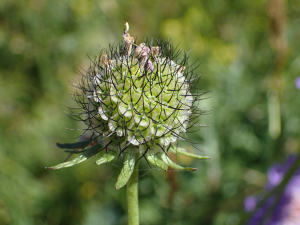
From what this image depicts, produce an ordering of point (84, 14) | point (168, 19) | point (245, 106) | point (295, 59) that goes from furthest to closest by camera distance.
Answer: point (168, 19)
point (84, 14)
point (295, 59)
point (245, 106)

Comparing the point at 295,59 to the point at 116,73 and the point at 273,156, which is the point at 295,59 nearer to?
the point at 273,156

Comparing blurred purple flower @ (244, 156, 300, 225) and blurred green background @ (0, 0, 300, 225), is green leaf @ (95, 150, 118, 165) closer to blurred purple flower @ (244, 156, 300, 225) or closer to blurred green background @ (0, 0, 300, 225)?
blurred green background @ (0, 0, 300, 225)

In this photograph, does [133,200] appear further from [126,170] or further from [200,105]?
[200,105]

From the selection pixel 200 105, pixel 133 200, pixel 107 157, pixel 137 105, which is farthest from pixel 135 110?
pixel 200 105

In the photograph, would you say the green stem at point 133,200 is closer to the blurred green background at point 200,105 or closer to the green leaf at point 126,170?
the green leaf at point 126,170

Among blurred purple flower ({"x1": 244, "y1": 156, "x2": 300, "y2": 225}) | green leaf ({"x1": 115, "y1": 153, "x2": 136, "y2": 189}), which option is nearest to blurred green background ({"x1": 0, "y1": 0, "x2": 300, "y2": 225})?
blurred purple flower ({"x1": 244, "y1": 156, "x2": 300, "y2": 225})

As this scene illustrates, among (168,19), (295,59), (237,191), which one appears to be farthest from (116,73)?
(168,19)

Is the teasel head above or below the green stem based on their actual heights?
above
